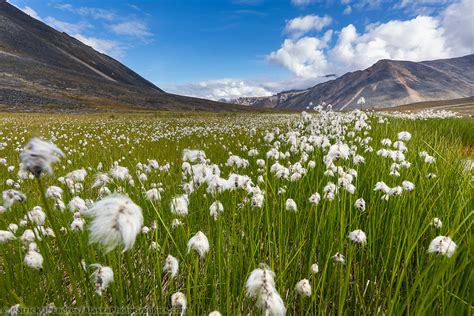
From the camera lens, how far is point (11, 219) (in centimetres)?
357

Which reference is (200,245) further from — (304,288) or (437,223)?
(437,223)

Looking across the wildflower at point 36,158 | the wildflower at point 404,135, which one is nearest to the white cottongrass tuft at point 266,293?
the wildflower at point 36,158

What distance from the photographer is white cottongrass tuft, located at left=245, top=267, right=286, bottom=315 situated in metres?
1.17

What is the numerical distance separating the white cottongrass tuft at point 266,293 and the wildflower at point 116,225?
51 centimetres

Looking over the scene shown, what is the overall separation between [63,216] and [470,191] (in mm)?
3916

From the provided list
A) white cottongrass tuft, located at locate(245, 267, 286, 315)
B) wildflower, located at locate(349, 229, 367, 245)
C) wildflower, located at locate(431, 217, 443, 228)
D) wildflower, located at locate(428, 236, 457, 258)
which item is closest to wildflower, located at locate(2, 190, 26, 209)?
white cottongrass tuft, located at locate(245, 267, 286, 315)

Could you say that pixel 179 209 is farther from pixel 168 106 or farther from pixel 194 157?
pixel 168 106

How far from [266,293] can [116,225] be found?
0.64 meters

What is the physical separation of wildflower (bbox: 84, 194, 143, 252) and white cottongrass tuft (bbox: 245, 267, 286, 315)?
1.69ft

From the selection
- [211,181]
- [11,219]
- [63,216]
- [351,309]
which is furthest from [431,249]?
[11,219]

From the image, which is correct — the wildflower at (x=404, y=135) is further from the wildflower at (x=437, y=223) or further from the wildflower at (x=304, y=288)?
the wildflower at (x=304, y=288)

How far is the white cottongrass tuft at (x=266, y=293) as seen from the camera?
3.84 feet

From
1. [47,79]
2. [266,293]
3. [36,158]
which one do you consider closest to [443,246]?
[266,293]

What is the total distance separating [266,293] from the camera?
118 cm
